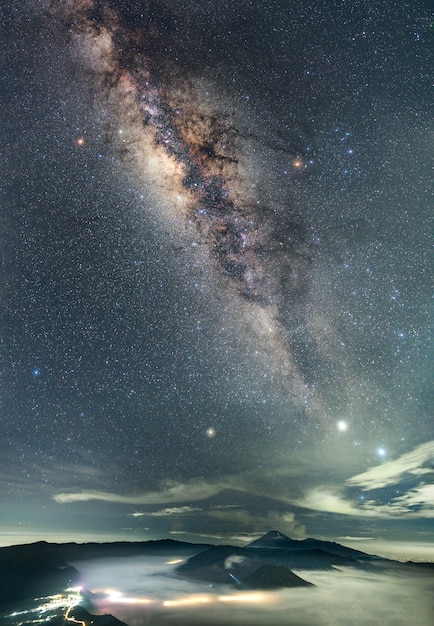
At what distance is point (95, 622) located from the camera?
117438mm

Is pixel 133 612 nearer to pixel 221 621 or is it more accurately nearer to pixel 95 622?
pixel 221 621

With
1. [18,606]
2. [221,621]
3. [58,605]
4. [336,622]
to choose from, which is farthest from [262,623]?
[18,606]

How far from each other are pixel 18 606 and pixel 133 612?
222 feet

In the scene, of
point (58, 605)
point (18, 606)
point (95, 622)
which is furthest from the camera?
point (18, 606)

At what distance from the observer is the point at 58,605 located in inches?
5999

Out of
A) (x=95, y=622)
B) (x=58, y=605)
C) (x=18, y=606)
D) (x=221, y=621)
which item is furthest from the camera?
(x=221, y=621)

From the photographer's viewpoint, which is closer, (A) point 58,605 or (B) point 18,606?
(A) point 58,605

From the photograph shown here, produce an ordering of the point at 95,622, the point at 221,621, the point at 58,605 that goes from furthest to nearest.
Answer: the point at 221,621, the point at 58,605, the point at 95,622

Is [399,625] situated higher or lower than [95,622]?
lower

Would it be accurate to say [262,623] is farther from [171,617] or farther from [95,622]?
[95,622]

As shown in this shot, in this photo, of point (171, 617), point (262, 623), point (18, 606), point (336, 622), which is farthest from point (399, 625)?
point (18, 606)

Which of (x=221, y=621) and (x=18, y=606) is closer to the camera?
(x=18, y=606)

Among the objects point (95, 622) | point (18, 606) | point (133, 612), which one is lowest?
point (133, 612)

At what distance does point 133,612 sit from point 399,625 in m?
156
